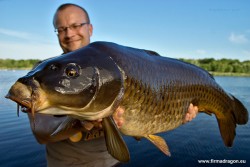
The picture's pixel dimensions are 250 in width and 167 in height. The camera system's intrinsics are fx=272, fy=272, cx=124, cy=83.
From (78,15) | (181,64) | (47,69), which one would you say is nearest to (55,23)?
(78,15)

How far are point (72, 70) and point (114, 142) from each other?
0.61 metres

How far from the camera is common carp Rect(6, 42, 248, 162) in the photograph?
1748 millimetres

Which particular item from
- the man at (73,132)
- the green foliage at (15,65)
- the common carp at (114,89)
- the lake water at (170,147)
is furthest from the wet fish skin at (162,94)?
the green foliage at (15,65)

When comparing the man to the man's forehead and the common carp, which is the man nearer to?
the man's forehead

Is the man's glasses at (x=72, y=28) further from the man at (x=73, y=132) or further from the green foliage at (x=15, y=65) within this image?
the green foliage at (x=15, y=65)

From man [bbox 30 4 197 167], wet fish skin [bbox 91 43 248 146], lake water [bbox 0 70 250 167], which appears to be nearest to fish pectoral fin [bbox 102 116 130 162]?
man [bbox 30 4 197 167]

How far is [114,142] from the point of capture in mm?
1999

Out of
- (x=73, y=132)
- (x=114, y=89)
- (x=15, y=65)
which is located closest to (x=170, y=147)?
(x=73, y=132)

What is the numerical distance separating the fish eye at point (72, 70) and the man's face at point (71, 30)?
177 cm

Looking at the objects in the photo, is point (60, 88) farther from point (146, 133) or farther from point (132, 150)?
point (132, 150)

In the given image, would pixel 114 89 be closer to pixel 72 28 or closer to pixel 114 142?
pixel 114 142

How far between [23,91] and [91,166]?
1558 millimetres

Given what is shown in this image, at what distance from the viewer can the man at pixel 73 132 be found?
2.53 metres

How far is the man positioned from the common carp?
16 cm
